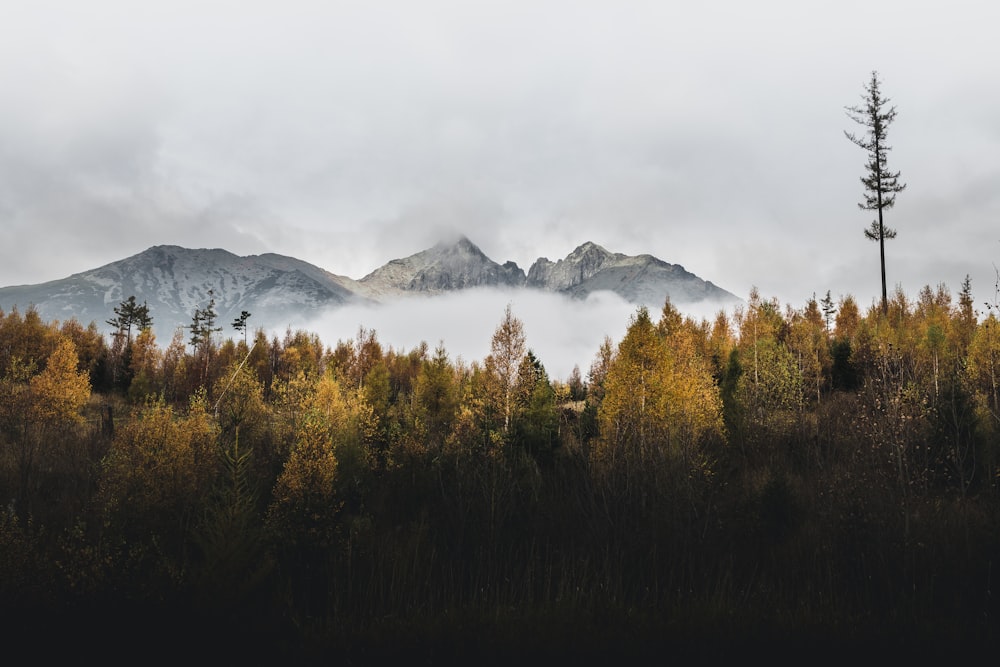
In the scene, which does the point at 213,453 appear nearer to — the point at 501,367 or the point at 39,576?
the point at 39,576

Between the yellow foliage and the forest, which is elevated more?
the yellow foliage

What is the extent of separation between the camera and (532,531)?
1353 centimetres

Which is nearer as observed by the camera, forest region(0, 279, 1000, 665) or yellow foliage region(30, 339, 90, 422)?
forest region(0, 279, 1000, 665)

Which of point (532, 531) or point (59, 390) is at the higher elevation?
point (59, 390)

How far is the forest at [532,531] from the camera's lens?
25.4 feet

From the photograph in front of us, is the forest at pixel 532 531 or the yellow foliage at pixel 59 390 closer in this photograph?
the forest at pixel 532 531

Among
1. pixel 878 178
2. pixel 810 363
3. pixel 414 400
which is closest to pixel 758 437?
pixel 810 363

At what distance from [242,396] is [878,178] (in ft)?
177

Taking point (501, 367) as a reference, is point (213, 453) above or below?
below

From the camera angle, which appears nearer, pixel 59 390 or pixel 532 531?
pixel 532 531

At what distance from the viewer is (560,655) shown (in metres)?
7.02

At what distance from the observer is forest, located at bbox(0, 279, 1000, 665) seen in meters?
7.75

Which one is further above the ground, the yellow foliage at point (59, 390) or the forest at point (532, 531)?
the yellow foliage at point (59, 390)

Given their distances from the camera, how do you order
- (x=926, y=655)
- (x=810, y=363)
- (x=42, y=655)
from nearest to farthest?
1. (x=926, y=655)
2. (x=42, y=655)
3. (x=810, y=363)
